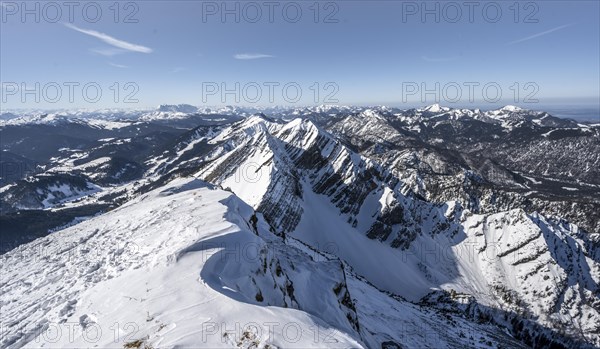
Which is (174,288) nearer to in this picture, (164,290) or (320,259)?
(164,290)

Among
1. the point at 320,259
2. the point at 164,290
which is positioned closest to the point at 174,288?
the point at 164,290

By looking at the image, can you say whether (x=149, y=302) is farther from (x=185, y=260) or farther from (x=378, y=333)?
(x=378, y=333)

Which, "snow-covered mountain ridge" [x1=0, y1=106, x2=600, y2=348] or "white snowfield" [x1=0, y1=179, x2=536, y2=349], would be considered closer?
"white snowfield" [x1=0, y1=179, x2=536, y2=349]

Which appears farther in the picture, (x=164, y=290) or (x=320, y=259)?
(x=320, y=259)

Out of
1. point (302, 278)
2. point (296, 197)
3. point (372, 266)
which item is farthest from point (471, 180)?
point (302, 278)

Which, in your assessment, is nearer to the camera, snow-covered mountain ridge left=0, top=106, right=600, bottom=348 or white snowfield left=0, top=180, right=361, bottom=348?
white snowfield left=0, top=180, right=361, bottom=348

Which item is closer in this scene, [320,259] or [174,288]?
[174,288]

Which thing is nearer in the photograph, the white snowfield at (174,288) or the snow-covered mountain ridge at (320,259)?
the white snowfield at (174,288)

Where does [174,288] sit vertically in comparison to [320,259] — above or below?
above
